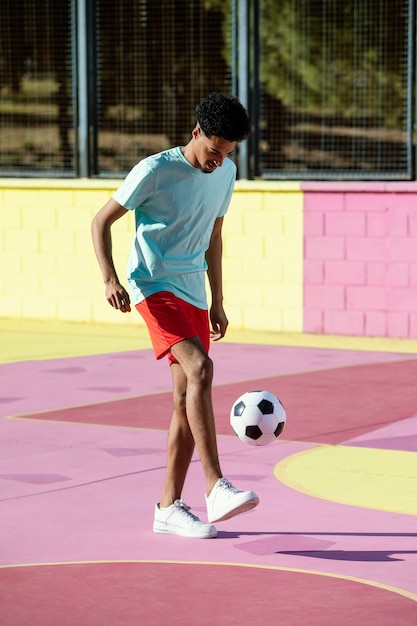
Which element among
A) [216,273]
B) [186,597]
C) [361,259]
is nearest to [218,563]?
[186,597]

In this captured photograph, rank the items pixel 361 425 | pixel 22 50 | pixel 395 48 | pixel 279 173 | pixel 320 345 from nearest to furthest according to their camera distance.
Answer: pixel 361 425 → pixel 320 345 → pixel 279 173 → pixel 395 48 → pixel 22 50

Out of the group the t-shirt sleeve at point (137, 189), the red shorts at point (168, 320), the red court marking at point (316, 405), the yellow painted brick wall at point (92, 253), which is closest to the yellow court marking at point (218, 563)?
the red shorts at point (168, 320)

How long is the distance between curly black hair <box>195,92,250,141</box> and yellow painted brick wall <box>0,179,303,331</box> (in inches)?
361

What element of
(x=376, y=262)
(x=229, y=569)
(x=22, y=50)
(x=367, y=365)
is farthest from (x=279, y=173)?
(x=229, y=569)

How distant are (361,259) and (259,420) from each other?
8.05 m

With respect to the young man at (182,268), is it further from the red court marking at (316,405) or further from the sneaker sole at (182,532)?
the red court marking at (316,405)

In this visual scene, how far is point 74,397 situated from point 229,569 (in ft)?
17.1

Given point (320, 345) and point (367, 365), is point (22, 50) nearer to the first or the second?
point (320, 345)

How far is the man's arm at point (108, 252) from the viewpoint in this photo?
249 inches

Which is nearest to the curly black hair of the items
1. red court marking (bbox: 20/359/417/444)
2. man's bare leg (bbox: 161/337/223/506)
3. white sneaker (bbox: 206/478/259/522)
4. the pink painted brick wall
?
man's bare leg (bbox: 161/337/223/506)

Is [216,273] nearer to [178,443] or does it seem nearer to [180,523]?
[178,443]

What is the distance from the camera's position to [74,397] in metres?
10.9

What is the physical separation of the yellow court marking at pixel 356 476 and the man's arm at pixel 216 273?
108 cm

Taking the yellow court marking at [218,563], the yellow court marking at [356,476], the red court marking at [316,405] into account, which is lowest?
the red court marking at [316,405]
